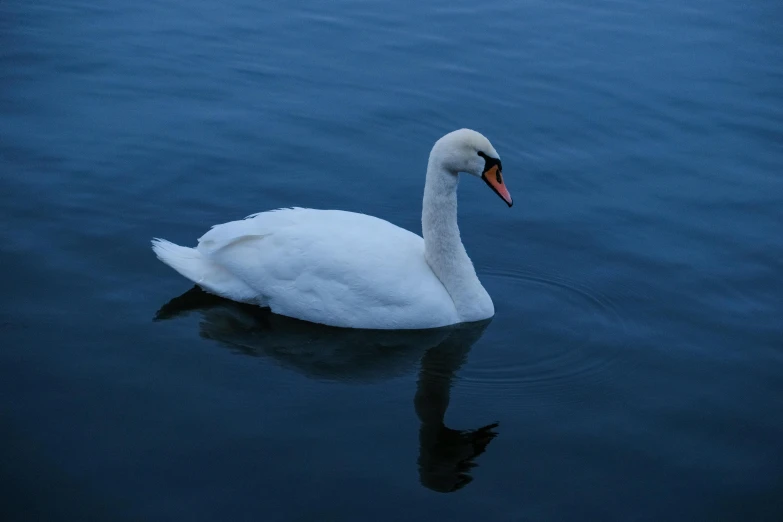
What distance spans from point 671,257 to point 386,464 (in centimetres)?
436

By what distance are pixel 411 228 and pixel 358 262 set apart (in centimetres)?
205

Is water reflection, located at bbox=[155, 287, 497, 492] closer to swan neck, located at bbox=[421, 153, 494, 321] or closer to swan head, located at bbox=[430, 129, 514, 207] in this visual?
swan neck, located at bbox=[421, 153, 494, 321]

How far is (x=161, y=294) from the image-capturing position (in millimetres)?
8711

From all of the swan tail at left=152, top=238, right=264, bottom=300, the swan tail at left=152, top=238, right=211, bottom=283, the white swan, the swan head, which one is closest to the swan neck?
the white swan

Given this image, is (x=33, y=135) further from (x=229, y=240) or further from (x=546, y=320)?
(x=546, y=320)

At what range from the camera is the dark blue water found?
666 cm

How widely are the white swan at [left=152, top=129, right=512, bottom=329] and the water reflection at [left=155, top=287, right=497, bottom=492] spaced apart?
0.34ft

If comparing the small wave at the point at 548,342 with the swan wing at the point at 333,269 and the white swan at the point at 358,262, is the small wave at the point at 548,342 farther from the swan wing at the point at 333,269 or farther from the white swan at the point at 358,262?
the swan wing at the point at 333,269

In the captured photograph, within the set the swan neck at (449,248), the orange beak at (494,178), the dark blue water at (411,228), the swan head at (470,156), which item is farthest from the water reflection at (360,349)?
the swan head at (470,156)

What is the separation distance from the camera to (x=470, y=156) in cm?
847

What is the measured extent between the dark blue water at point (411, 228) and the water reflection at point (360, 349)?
3 centimetres

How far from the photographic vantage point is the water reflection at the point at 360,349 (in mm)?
7227

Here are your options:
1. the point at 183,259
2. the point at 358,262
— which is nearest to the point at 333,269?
the point at 358,262

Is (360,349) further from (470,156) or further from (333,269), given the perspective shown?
(470,156)
